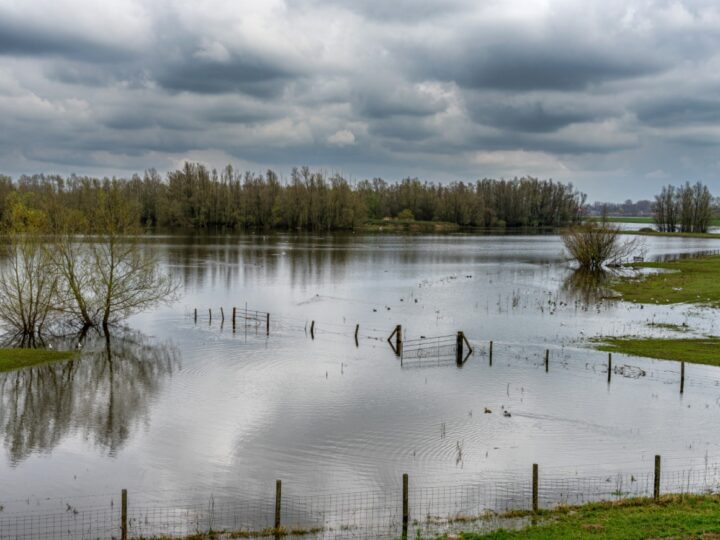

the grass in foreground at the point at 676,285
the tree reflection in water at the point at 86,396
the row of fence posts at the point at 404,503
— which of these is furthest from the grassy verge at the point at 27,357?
the grass in foreground at the point at 676,285

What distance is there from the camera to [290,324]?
54.8 m

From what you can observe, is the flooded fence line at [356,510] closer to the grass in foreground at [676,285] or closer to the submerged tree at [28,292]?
the submerged tree at [28,292]

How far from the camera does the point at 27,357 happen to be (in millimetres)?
41750

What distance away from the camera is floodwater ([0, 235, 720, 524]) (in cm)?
2533

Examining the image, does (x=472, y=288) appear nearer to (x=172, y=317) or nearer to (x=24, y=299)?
(x=172, y=317)

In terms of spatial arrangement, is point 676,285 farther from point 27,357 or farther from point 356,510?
point 27,357

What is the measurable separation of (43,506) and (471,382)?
23.3m

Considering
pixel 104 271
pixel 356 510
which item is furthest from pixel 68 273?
pixel 356 510

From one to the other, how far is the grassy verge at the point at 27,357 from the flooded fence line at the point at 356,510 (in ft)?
69.1

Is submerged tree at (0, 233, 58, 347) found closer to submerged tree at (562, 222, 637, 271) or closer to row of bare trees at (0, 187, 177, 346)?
row of bare trees at (0, 187, 177, 346)

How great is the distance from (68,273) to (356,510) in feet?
126

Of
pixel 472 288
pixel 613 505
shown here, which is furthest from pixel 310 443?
pixel 472 288

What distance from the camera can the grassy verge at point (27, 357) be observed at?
131 feet

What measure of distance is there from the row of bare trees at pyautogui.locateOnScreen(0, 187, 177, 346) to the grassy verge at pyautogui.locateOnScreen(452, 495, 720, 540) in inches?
1632
